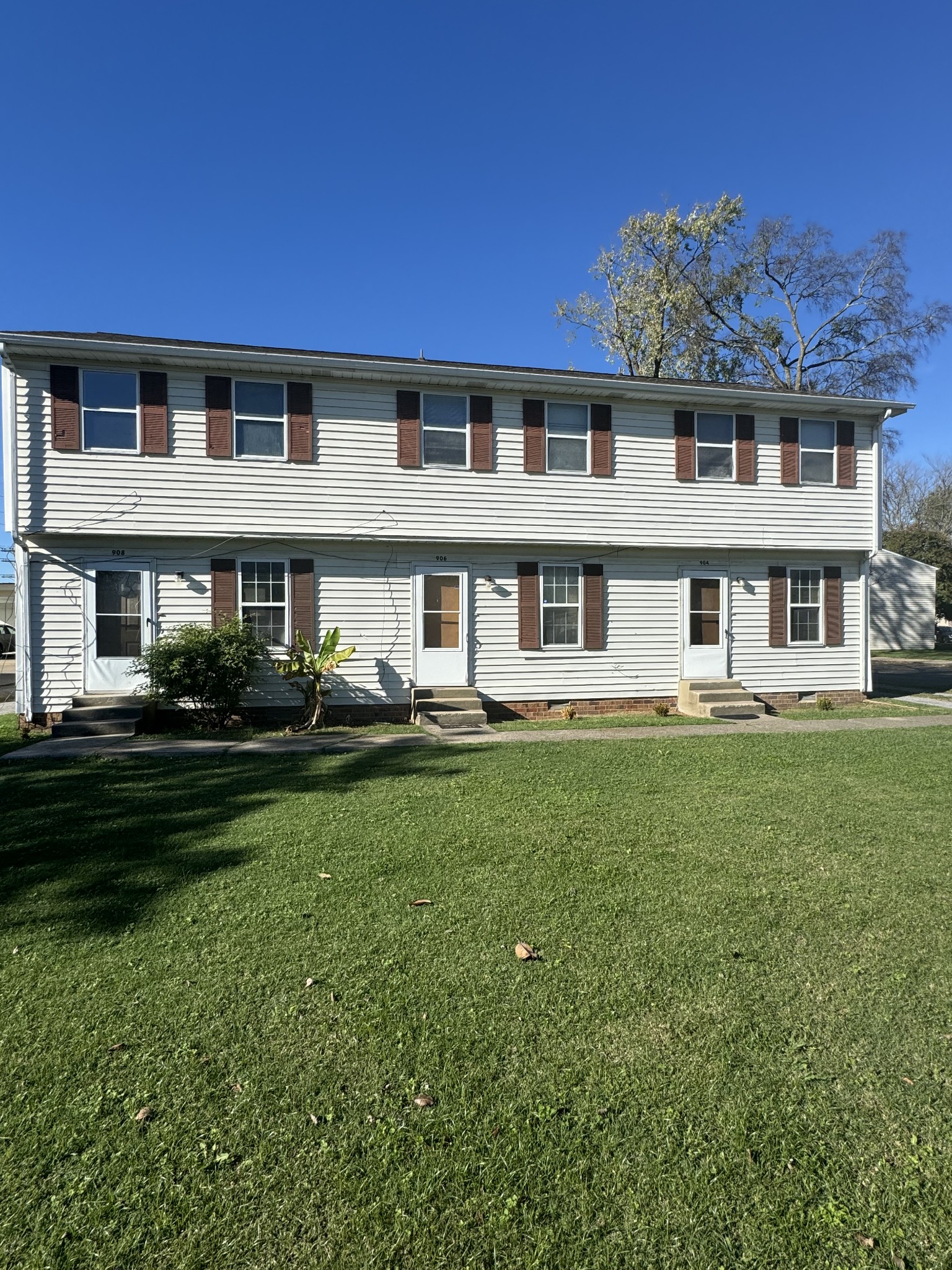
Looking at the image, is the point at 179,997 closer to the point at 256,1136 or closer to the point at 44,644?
the point at 256,1136

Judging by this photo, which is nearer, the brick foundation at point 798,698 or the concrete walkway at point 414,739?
the concrete walkway at point 414,739

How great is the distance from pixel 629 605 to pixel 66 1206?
1195 cm

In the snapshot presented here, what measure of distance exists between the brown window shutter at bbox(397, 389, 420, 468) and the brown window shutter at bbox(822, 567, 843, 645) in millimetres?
8332

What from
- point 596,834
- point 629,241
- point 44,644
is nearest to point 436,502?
point 44,644

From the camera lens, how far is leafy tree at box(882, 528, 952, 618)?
3491 cm

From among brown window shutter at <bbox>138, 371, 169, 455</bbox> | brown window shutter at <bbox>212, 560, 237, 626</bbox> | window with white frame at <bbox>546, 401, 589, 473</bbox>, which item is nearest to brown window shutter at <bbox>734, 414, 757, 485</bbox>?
window with white frame at <bbox>546, 401, 589, 473</bbox>

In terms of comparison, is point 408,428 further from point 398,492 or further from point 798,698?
point 798,698

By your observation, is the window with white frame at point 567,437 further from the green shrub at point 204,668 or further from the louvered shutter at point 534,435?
the green shrub at point 204,668

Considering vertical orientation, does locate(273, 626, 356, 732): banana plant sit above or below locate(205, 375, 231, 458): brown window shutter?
below

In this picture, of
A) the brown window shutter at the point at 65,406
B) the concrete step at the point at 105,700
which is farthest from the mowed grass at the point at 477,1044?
the brown window shutter at the point at 65,406

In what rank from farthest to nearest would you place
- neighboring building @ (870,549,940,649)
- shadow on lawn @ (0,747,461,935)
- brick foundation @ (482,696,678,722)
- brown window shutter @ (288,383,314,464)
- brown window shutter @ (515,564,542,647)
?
neighboring building @ (870,549,940,649) < brown window shutter @ (515,564,542,647) < brick foundation @ (482,696,678,722) < brown window shutter @ (288,383,314,464) < shadow on lawn @ (0,747,461,935)

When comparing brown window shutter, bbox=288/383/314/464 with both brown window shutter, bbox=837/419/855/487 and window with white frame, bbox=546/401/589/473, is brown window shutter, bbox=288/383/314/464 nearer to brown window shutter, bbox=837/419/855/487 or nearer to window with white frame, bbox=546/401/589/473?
window with white frame, bbox=546/401/589/473

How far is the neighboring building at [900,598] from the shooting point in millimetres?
31516

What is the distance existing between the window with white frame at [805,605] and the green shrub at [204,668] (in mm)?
10028
